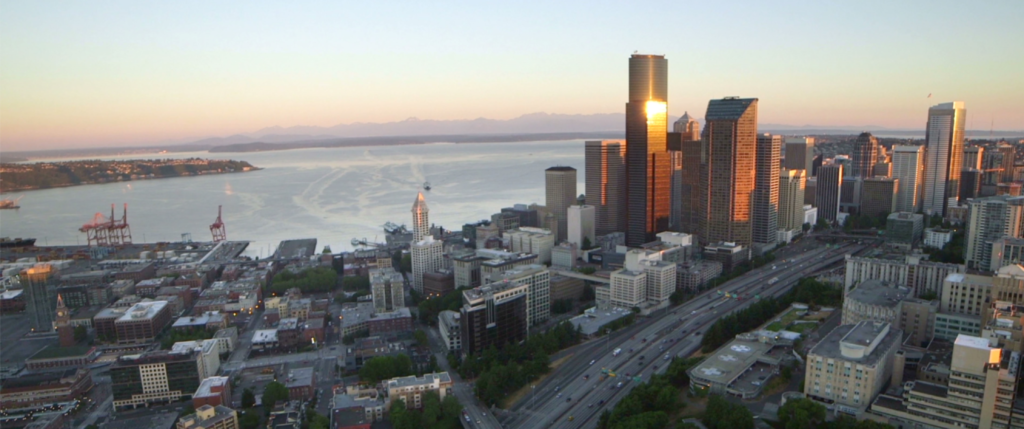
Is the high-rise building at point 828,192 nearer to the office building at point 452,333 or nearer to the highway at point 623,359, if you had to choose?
→ the highway at point 623,359

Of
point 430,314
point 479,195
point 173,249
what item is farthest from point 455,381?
point 479,195

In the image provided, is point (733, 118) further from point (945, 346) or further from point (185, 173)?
point (185, 173)

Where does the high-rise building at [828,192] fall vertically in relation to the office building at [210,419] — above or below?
above

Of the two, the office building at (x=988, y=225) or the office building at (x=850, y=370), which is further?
the office building at (x=988, y=225)

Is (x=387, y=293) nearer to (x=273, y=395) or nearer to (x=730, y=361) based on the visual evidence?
(x=273, y=395)

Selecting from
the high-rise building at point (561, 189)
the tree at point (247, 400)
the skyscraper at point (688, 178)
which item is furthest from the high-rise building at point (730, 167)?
the tree at point (247, 400)

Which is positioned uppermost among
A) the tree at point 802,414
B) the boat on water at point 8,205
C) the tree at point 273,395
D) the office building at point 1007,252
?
the office building at point 1007,252

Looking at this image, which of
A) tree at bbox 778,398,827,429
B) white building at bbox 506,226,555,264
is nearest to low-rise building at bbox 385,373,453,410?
tree at bbox 778,398,827,429
